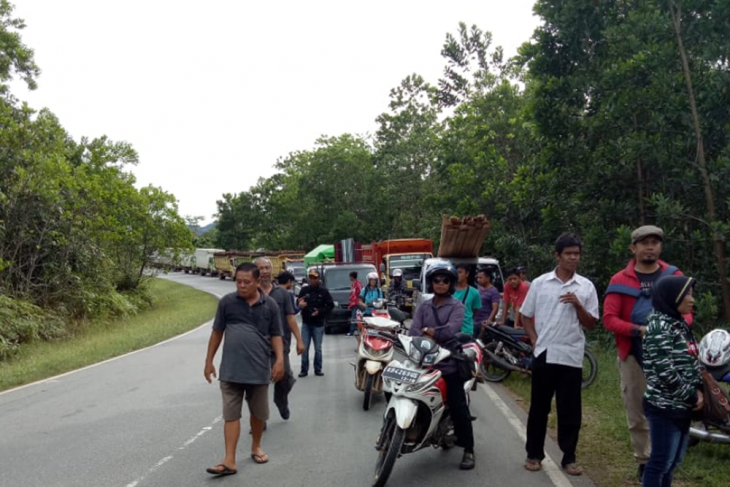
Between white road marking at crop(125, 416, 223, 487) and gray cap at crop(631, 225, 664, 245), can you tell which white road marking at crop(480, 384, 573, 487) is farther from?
white road marking at crop(125, 416, 223, 487)

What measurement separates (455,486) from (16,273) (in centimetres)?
1771

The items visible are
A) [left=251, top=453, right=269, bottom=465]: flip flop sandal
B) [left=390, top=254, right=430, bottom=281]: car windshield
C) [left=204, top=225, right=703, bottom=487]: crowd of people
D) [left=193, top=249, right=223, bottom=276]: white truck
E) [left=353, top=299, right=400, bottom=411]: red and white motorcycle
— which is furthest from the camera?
[left=193, top=249, right=223, bottom=276]: white truck

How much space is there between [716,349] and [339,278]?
1473cm

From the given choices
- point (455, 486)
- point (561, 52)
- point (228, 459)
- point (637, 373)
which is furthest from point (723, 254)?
point (228, 459)

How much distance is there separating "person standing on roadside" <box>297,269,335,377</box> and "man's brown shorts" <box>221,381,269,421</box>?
440 centimetres

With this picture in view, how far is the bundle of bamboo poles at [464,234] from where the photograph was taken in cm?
1471

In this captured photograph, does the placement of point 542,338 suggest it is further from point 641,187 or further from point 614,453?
point 641,187

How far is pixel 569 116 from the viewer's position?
13891mm

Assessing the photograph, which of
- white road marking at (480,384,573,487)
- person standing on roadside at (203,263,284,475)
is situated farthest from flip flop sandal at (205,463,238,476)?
white road marking at (480,384,573,487)

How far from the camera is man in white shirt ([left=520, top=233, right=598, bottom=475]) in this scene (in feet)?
18.0

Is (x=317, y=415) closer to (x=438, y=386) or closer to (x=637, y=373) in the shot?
(x=438, y=386)

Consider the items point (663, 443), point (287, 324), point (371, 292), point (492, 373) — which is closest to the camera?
point (663, 443)

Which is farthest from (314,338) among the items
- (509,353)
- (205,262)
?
(205,262)

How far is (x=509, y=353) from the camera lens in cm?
987
